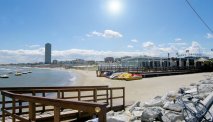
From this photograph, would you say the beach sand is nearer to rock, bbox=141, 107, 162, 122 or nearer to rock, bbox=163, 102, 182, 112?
rock, bbox=163, 102, 182, 112

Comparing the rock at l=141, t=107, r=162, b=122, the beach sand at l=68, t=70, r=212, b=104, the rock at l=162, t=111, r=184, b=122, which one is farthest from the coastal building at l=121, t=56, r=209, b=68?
the rock at l=162, t=111, r=184, b=122

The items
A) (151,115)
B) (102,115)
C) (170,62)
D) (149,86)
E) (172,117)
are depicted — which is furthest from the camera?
(170,62)

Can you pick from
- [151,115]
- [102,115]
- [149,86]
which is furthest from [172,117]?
[149,86]

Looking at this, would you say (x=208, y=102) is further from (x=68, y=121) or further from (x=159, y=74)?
(x=159, y=74)

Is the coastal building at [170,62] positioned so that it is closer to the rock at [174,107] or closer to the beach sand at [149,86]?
the beach sand at [149,86]

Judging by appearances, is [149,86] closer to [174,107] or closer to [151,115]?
[174,107]

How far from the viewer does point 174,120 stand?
7266 millimetres

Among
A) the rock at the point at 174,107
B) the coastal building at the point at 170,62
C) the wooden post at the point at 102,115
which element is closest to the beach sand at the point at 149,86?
the rock at the point at 174,107

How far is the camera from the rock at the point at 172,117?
7279mm

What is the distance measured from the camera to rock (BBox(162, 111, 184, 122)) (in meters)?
7.28

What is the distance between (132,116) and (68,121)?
2022 mm

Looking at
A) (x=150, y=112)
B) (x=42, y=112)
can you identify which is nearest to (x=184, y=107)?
(x=150, y=112)

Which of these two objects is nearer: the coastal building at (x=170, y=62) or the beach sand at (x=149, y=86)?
the beach sand at (x=149, y=86)

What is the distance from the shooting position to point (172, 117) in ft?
24.1
